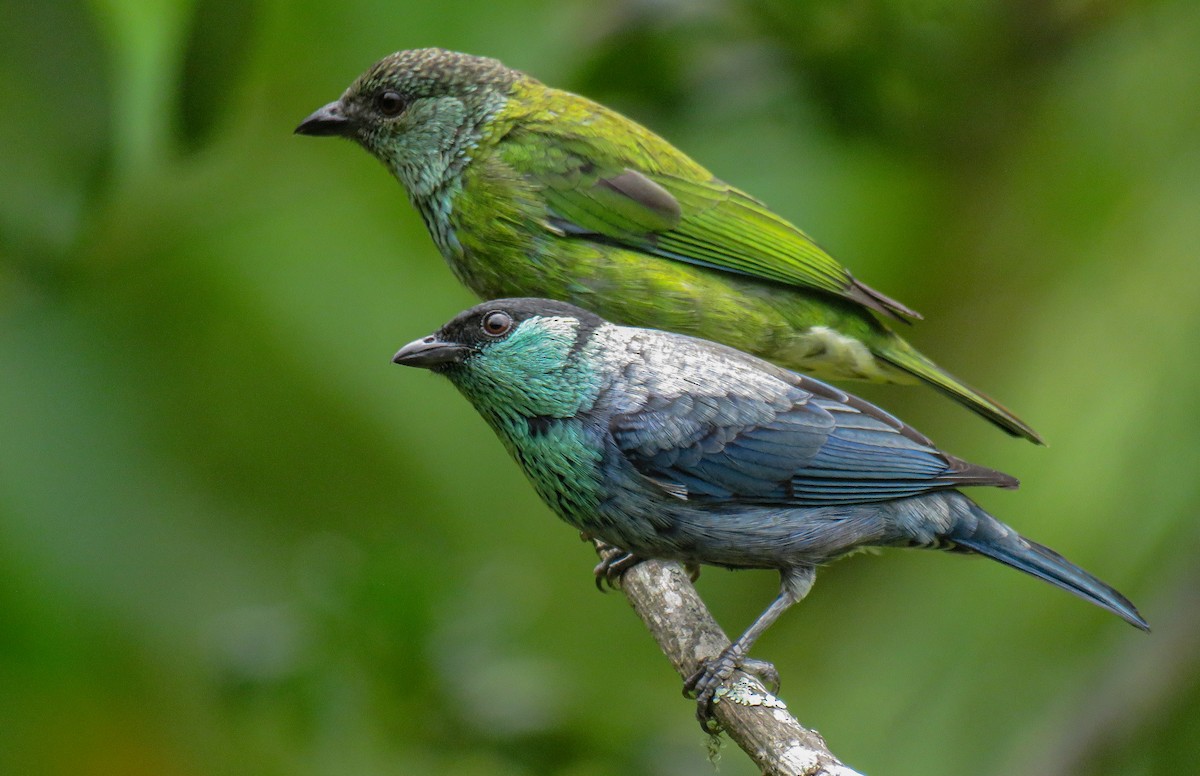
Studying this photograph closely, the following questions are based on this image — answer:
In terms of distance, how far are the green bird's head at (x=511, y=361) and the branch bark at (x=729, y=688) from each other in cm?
72

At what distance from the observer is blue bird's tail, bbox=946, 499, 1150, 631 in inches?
139

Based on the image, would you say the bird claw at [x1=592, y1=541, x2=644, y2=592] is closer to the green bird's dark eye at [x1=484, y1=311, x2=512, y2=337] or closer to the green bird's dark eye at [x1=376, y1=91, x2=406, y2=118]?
the green bird's dark eye at [x1=484, y1=311, x2=512, y2=337]

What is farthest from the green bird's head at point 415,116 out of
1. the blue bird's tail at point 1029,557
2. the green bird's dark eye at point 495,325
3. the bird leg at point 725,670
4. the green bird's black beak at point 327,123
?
the blue bird's tail at point 1029,557

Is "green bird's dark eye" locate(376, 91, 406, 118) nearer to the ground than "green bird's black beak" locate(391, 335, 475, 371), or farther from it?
farther from it

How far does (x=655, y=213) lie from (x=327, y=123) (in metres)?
1.10

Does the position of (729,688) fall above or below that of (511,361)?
below

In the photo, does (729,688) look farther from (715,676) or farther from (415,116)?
(415,116)

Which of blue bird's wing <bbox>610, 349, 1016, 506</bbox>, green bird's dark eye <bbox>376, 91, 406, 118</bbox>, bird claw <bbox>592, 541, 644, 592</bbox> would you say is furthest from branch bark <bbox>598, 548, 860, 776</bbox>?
green bird's dark eye <bbox>376, 91, 406, 118</bbox>

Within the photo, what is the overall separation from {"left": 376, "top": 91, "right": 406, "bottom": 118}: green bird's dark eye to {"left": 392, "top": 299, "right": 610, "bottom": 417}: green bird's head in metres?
→ 1.05

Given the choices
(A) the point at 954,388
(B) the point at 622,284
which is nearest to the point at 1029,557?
(A) the point at 954,388

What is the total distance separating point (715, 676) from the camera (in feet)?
11.5

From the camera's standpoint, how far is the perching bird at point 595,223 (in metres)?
4.27

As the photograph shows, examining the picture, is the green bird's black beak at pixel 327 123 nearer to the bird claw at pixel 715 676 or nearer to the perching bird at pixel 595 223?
the perching bird at pixel 595 223

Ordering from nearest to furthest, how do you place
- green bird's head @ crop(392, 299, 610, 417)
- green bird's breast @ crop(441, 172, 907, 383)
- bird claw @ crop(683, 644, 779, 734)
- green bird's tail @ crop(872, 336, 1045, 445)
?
bird claw @ crop(683, 644, 779, 734) → green bird's head @ crop(392, 299, 610, 417) → green bird's tail @ crop(872, 336, 1045, 445) → green bird's breast @ crop(441, 172, 907, 383)
